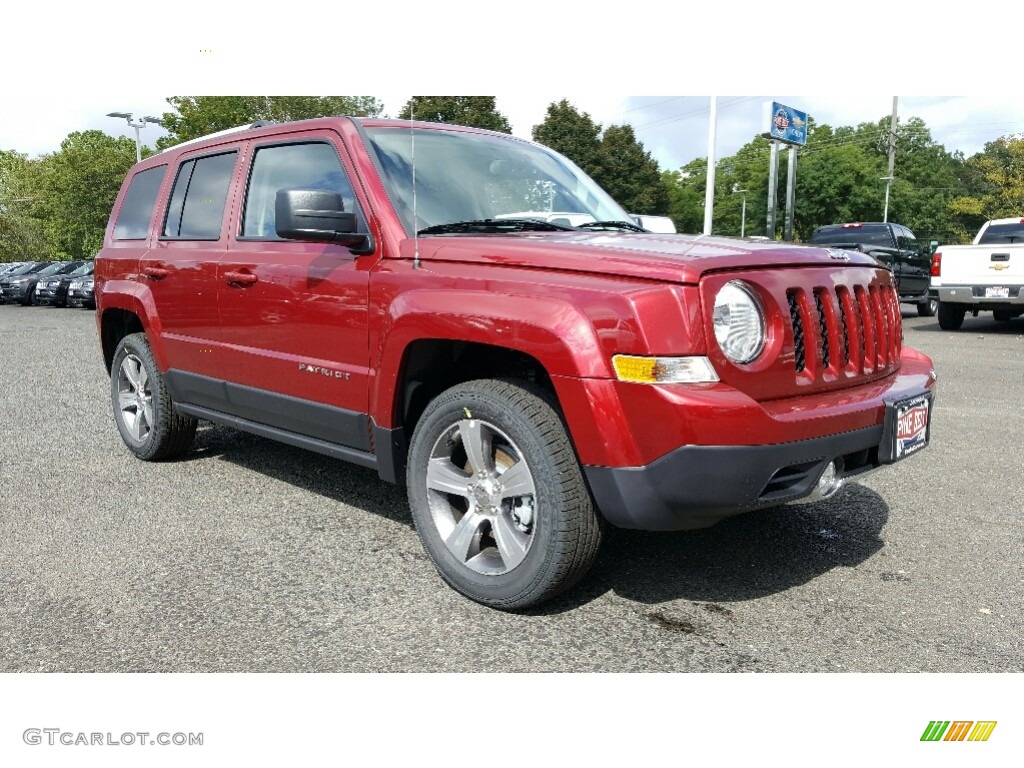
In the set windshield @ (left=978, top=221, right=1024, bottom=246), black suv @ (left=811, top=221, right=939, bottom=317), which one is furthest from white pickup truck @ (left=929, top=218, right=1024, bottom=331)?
black suv @ (left=811, top=221, right=939, bottom=317)

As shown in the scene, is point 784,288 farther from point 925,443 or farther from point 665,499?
point 925,443

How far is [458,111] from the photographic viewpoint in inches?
166

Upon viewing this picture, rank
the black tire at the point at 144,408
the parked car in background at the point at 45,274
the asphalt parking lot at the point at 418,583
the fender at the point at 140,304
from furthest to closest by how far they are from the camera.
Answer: the parked car in background at the point at 45,274
the black tire at the point at 144,408
the fender at the point at 140,304
the asphalt parking lot at the point at 418,583

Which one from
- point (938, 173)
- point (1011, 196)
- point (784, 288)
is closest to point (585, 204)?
point (784, 288)

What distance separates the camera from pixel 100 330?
18.4 ft

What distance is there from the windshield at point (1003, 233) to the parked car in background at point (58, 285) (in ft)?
81.1

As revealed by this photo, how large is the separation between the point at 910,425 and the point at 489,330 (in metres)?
1.62

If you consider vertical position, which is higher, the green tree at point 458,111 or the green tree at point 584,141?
the green tree at point 584,141

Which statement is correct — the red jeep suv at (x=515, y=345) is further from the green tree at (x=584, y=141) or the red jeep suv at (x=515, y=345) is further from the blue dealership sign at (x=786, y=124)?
the blue dealership sign at (x=786, y=124)

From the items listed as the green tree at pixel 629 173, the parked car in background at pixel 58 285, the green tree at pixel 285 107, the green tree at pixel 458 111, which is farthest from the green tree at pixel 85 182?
the green tree at pixel 458 111

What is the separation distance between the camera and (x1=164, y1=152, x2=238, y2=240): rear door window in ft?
14.6

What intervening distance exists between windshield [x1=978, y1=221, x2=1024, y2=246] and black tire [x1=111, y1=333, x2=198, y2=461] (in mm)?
13568

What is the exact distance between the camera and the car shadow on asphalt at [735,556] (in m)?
3.32
